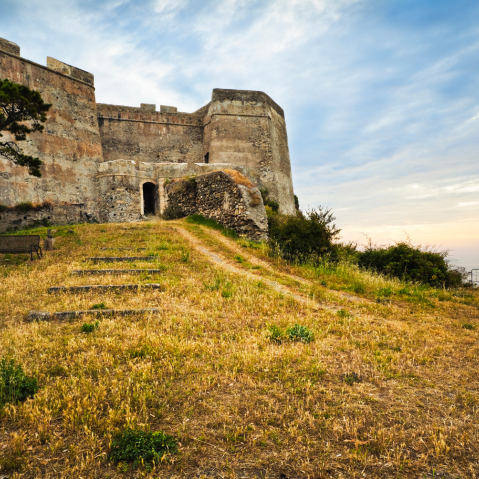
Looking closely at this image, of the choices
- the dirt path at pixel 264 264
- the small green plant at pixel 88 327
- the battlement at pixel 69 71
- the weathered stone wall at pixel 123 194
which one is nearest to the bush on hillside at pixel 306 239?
the dirt path at pixel 264 264

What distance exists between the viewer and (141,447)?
2.77 meters

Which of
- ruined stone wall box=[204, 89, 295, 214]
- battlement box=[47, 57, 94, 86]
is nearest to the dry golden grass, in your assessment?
battlement box=[47, 57, 94, 86]

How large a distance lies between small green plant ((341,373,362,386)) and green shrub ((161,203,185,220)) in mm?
16376

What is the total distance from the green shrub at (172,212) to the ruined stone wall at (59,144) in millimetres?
7457

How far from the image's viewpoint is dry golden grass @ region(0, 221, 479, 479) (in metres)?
2.73

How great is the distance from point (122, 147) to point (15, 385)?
27758 millimetres

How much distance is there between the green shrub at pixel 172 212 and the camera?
19.6 metres

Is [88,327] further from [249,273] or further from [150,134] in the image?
[150,134]

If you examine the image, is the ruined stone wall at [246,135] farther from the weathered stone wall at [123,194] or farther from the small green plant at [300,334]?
the small green plant at [300,334]

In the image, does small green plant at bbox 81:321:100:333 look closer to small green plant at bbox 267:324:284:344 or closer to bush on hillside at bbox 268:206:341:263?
small green plant at bbox 267:324:284:344

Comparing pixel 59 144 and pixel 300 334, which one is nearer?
pixel 300 334

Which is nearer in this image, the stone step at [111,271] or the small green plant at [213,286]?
the small green plant at [213,286]

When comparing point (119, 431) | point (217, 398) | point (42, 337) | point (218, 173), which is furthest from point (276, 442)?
point (218, 173)

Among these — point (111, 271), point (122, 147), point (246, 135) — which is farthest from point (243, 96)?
point (111, 271)
